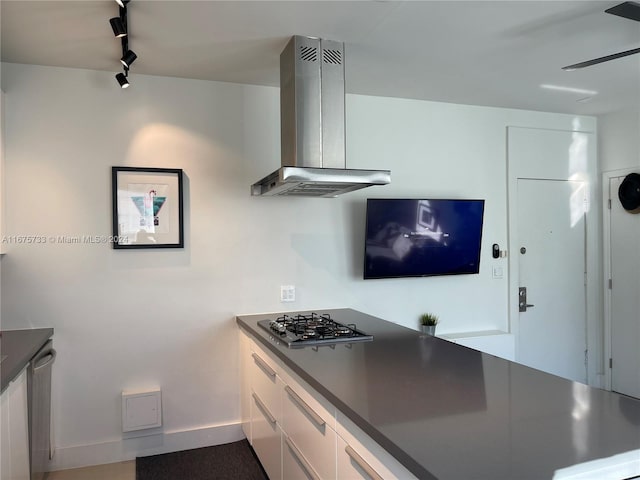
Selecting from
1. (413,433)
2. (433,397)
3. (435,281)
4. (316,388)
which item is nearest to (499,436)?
(413,433)

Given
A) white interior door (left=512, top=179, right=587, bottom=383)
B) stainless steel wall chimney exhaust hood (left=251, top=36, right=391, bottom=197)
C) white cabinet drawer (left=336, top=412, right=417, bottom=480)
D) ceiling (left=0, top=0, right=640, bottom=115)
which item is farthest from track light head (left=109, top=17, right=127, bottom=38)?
white interior door (left=512, top=179, right=587, bottom=383)

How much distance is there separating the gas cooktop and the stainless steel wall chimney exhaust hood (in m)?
0.80

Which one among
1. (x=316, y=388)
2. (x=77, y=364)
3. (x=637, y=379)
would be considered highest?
(x=316, y=388)

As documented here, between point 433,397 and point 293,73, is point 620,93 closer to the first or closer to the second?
point 293,73

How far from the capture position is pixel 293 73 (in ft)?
8.22

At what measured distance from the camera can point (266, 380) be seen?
259cm

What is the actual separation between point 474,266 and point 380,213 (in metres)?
0.96

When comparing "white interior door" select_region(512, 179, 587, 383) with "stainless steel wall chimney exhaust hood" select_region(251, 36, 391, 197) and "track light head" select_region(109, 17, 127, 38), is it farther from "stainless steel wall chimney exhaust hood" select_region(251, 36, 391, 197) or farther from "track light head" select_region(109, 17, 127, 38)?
"track light head" select_region(109, 17, 127, 38)

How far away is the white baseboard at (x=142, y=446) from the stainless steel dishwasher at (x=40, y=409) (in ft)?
0.45

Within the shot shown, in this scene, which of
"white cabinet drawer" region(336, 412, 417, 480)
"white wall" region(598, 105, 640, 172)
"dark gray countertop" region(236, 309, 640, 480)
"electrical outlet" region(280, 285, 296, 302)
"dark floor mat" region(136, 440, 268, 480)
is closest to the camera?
"dark gray countertop" region(236, 309, 640, 480)

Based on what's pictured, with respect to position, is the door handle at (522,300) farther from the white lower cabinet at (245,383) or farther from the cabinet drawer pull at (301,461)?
the cabinet drawer pull at (301,461)

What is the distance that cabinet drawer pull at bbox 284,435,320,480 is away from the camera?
186 centimetres

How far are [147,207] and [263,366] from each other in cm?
129

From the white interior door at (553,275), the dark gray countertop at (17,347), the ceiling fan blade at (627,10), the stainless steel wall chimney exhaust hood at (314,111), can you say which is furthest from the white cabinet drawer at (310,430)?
the white interior door at (553,275)
